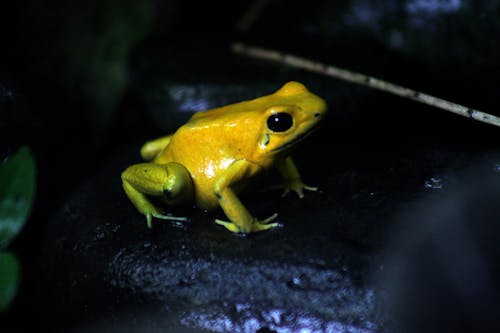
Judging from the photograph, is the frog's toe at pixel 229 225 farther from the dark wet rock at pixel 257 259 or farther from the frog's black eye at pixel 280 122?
the frog's black eye at pixel 280 122

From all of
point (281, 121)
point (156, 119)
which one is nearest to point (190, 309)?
point (281, 121)

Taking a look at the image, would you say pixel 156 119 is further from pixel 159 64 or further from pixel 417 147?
pixel 417 147

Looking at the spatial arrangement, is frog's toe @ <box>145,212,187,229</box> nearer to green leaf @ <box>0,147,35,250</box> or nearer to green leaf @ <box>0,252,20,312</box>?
green leaf @ <box>0,147,35,250</box>

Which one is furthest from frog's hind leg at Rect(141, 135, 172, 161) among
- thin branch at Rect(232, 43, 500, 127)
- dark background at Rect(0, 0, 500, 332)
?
thin branch at Rect(232, 43, 500, 127)

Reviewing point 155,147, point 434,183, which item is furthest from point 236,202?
point 434,183

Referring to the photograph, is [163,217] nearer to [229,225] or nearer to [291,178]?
[229,225]

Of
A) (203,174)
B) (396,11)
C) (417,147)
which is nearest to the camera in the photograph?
(203,174)
